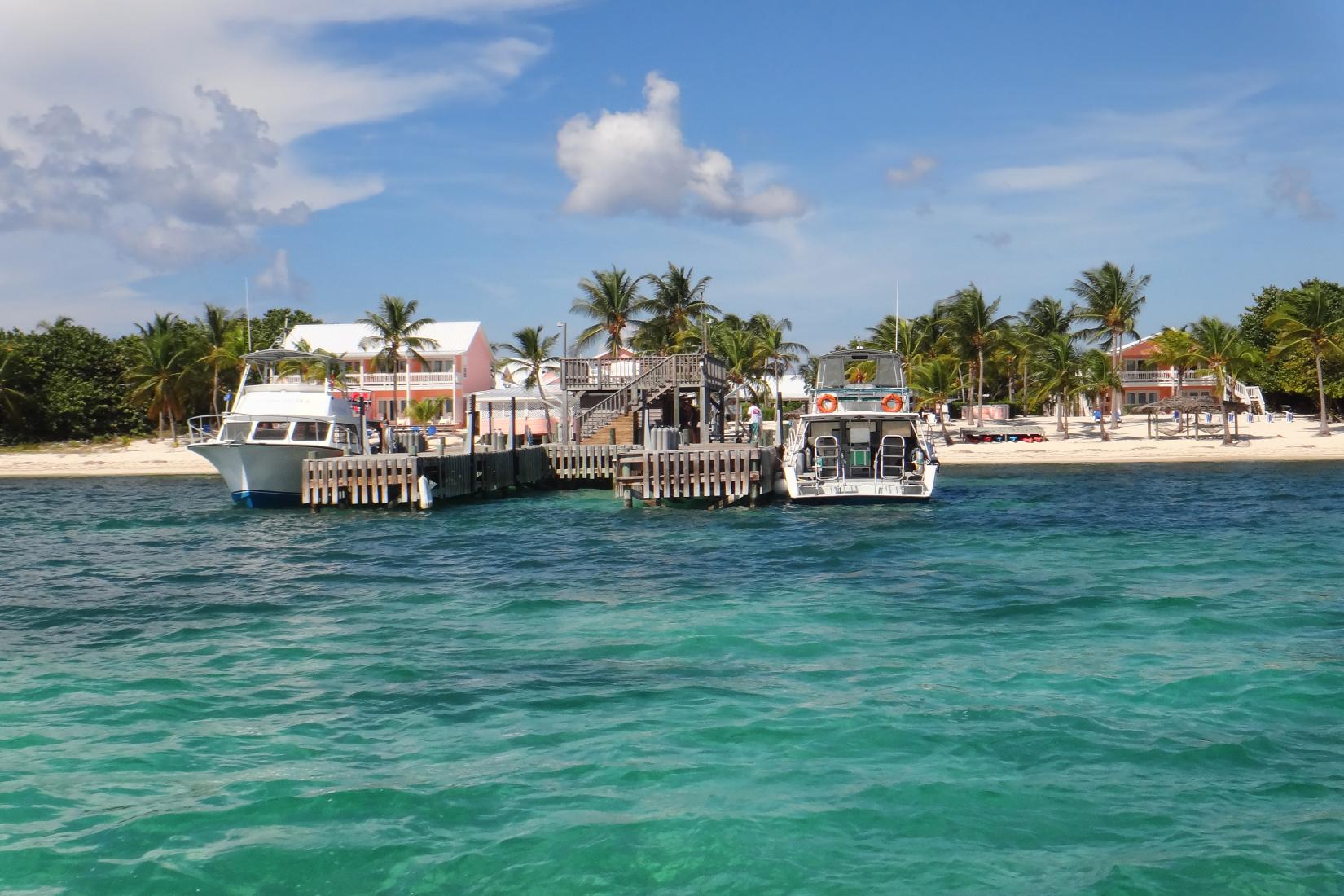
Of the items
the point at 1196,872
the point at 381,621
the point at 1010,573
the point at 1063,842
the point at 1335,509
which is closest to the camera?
the point at 1196,872

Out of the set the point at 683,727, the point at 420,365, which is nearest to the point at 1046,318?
the point at 420,365

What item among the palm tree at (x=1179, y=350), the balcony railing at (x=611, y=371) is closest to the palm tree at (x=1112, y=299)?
the palm tree at (x=1179, y=350)

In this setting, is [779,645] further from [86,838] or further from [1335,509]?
[1335,509]

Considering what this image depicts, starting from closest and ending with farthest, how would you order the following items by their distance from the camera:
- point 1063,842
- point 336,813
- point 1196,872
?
point 1196,872 → point 1063,842 → point 336,813

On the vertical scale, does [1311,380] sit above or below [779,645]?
above

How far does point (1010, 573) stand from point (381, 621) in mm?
9556

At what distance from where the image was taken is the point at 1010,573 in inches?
703

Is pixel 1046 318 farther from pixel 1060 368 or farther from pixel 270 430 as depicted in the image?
pixel 270 430

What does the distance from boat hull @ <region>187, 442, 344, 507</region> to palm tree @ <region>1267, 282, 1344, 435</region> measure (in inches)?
1745

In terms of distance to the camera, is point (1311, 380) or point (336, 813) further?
point (1311, 380)

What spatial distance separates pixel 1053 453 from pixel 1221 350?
1027cm

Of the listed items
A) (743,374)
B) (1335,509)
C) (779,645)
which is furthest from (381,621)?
(743,374)

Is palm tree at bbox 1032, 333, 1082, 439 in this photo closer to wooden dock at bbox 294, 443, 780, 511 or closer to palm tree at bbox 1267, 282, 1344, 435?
palm tree at bbox 1267, 282, 1344, 435

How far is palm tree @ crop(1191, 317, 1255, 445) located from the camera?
55.8 m
